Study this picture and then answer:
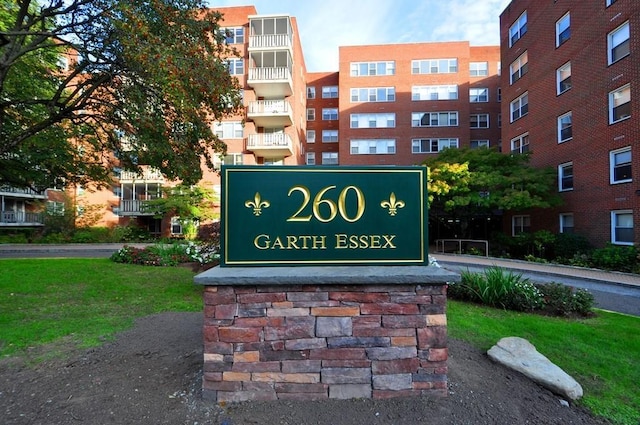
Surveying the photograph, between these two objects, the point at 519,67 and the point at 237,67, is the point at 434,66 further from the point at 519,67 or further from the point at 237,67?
the point at 237,67

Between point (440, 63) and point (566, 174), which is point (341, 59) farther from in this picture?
point (566, 174)

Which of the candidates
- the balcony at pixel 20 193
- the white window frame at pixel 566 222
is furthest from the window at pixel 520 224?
the balcony at pixel 20 193

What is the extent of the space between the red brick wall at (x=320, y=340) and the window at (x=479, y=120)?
31350 millimetres

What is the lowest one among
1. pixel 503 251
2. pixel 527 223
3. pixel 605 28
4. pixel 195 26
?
pixel 503 251

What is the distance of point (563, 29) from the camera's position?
1620 cm

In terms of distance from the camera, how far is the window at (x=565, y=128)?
15.8m

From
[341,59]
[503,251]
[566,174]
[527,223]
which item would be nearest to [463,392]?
[503,251]

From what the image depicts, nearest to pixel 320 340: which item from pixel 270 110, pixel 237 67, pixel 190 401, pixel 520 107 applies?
pixel 190 401

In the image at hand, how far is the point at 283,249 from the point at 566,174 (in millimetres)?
19128

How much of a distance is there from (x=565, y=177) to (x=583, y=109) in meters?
3.46

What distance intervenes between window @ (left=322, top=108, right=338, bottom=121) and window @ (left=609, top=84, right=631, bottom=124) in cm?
2352

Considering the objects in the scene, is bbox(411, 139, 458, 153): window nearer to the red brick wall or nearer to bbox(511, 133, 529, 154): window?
bbox(511, 133, 529, 154): window

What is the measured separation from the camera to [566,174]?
16078 millimetres

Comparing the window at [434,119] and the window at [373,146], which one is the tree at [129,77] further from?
the window at [434,119]
